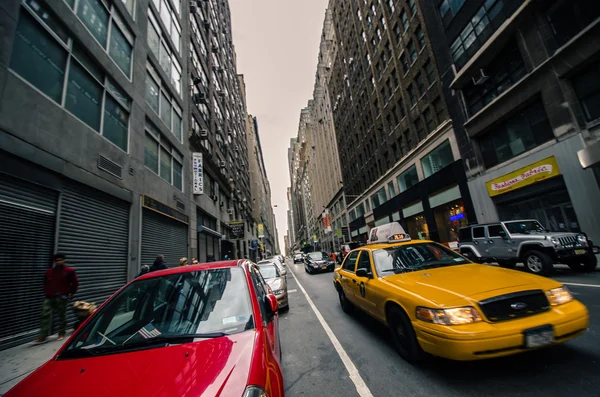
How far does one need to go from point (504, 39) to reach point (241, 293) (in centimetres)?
1916

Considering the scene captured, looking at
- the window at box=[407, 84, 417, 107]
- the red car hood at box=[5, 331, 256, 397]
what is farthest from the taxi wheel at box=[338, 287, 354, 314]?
the window at box=[407, 84, 417, 107]

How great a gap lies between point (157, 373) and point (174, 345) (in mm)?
392

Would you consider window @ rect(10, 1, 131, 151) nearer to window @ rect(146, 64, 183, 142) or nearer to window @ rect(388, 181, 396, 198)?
window @ rect(146, 64, 183, 142)

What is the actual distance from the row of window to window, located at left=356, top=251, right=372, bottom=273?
17.2 m

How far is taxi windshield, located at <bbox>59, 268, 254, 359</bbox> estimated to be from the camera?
2203 mm

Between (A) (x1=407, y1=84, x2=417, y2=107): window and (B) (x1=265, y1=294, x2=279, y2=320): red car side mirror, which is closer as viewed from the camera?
(B) (x1=265, y1=294, x2=279, y2=320): red car side mirror

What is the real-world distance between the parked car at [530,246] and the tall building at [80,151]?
14.0 m

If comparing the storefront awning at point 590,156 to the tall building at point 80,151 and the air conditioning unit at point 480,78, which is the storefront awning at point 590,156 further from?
the tall building at point 80,151

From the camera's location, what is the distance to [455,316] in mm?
2854

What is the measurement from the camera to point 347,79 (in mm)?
40031

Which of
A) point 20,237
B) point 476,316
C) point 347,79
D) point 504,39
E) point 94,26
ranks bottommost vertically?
point 476,316

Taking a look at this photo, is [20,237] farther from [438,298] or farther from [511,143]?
[511,143]

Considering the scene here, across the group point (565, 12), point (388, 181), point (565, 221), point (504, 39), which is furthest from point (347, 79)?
point (565, 221)

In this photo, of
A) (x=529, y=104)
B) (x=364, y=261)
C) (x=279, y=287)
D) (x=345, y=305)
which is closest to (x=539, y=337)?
(x=364, y=261)
